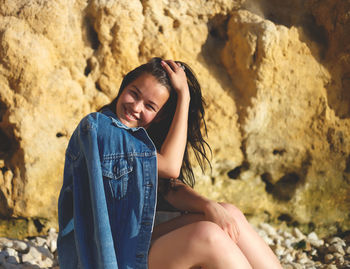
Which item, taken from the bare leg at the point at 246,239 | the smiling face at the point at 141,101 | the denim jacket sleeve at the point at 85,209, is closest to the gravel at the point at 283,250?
the denim jacket sleeve at the point at 85,209

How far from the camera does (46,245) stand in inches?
118

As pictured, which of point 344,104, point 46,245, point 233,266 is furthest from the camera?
point 344,104

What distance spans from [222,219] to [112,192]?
1.79 ft

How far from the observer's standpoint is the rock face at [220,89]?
10.0ft

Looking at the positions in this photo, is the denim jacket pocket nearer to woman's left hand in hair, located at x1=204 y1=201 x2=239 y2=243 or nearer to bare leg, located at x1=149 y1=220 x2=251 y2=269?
bare leg, located at x1=149 y1=220 x2=251 y2=269

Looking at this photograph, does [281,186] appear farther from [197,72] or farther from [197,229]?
[197,229]

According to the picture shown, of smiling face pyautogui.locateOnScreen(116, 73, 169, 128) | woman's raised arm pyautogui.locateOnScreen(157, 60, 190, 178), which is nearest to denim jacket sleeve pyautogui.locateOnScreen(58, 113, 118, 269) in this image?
smiling face pyautogui.locateOnScreen(116, 73, 169, 128)

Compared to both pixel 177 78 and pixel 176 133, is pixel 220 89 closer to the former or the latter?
pixel 177 78

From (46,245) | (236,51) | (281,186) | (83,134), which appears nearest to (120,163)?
(83,134)

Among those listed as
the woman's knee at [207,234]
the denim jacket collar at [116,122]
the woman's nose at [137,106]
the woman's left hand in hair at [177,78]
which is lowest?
the woman's knee at [207,234]

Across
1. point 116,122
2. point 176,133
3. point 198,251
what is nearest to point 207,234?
point 198,251

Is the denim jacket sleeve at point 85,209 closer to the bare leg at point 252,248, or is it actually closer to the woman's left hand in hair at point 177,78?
the woman's left hand in hair at point 177,78

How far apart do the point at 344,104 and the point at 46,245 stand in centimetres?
273

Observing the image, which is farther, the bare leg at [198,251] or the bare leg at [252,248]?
the bare leg at [252,248]
